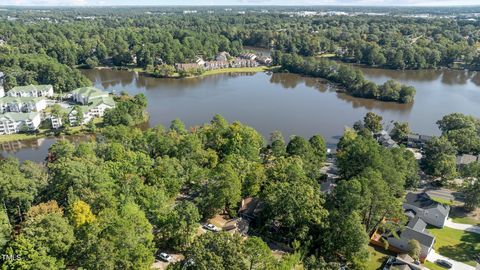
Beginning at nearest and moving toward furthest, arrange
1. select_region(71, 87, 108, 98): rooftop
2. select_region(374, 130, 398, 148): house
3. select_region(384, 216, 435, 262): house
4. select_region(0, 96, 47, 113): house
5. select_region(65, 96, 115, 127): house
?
select_region(384, 216, 435, 262): house < select_region(374, 130, 398, 148): house < select_region(65, 96, 115, 127): house < select_region(0, 96, 47, 113): house < select_region(71, 87, 108, 98): rooftop

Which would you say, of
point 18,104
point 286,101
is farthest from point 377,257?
point 18,104

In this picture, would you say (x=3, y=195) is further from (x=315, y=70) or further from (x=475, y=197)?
(x=315, y=70)

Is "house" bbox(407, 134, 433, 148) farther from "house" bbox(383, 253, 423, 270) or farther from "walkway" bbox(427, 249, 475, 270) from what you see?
"house" bbox(383, 253, 423, 270)

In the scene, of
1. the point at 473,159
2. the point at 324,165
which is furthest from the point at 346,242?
the point at 473,159

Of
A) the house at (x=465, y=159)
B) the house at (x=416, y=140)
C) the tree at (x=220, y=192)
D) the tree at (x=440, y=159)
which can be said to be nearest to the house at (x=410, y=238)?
the tree at (x=440, y=159)

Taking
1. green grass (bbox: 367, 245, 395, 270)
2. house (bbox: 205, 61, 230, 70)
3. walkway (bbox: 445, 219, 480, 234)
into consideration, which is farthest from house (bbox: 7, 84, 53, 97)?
walkway (bbox: 445, 219, 480, 234)

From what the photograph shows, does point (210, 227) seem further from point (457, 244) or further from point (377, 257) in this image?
point (457, 244)

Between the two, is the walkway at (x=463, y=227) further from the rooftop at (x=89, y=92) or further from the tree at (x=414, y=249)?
the rooftop at (x=89, y=92)
